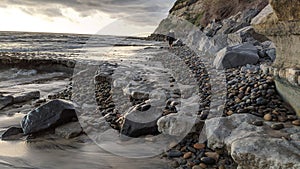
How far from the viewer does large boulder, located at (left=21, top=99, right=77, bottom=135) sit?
13.0ft

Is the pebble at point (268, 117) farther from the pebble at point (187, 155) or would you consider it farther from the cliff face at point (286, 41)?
the pebble at point (187, 155)

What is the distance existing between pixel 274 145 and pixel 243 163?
317 millimetres

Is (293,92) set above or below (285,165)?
above

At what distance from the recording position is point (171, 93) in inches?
199

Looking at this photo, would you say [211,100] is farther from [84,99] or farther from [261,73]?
[84,99]

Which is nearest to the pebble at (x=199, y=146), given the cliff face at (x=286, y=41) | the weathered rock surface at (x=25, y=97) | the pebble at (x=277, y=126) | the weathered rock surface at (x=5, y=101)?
the pebble at (x=277, y=126)

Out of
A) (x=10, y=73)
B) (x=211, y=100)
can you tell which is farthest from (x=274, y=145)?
(x=10, y=73)

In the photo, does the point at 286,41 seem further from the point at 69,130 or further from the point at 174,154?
the point at 69,130


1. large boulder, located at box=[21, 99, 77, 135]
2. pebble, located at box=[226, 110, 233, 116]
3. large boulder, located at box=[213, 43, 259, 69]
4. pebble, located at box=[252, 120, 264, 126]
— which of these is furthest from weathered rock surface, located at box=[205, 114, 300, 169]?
large boulder, located at box=[213, 43, 259, 69]

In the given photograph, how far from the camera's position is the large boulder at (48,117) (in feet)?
13.0

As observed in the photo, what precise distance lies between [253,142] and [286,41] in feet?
4.81

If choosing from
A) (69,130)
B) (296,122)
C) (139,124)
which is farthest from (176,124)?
(69,130)

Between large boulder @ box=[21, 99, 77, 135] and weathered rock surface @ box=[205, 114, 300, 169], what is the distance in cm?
210

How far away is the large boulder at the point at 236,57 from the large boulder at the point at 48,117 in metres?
3.50
